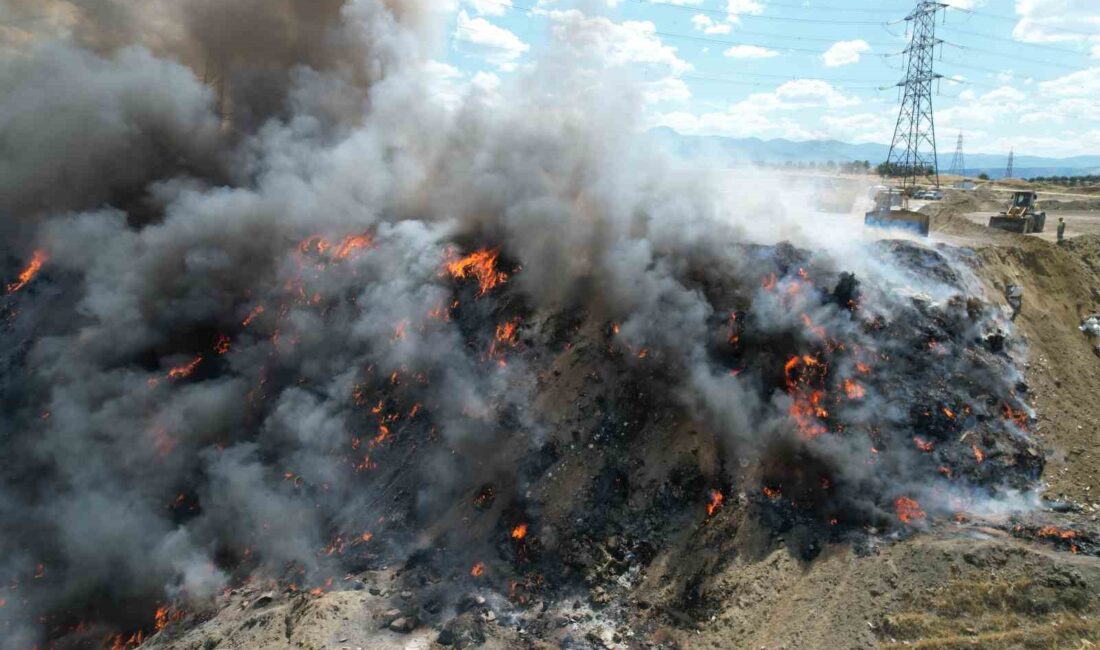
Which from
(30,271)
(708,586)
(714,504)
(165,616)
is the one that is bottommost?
(165,616)

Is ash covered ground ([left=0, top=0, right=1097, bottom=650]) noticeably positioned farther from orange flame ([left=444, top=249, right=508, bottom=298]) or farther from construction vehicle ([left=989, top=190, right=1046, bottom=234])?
construction vehicle ([left=989, top=190, right=1046, bottom=234])

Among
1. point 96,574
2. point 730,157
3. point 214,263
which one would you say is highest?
point 730,157

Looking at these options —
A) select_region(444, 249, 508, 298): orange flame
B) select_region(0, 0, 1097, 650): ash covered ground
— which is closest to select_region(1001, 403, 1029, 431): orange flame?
select_region(0, 0, 1097, 650): ash covered ground

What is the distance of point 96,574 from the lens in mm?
16281

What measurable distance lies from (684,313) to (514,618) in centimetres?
861

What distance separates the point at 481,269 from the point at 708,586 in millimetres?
11692

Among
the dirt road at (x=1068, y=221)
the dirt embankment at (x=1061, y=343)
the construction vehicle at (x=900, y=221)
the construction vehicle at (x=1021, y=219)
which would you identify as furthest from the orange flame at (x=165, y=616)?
the construction vehicle at (x=1021, y=219)

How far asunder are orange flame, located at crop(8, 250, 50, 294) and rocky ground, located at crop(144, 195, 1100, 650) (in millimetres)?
18906

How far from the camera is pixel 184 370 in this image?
2139cm

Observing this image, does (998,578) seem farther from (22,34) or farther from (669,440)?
(22,34)

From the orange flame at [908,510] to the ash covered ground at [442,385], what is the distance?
66 millimetres

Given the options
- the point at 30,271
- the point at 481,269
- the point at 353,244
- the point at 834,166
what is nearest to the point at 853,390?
the point at 481,269

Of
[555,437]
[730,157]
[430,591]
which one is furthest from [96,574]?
[730,157]

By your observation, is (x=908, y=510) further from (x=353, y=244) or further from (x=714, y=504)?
(x=353, y=244)
